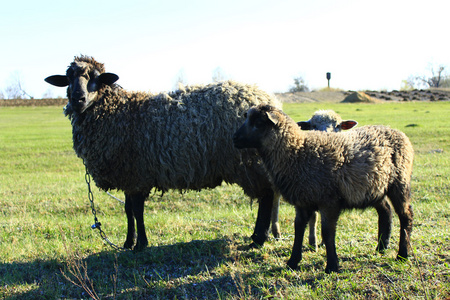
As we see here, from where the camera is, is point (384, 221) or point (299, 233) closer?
point (299, 233)

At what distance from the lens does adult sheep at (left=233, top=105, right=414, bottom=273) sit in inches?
190

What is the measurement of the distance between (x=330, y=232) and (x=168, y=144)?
283 centimetres

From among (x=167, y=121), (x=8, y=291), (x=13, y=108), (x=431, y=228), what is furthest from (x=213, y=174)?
(x=13, y=108)

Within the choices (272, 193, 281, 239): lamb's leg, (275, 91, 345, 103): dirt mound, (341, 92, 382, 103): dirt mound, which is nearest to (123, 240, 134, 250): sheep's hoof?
(272, 193, 281, 239): lamb's leg

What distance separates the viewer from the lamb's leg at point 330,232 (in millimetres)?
4785

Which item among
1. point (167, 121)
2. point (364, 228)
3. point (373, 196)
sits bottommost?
point (364, 228)

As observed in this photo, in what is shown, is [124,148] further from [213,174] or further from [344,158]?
[344,158]

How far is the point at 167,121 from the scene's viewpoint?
6.26 m

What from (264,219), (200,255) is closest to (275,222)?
(264,219)

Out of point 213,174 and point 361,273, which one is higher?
point 213,174

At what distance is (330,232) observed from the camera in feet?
15.8

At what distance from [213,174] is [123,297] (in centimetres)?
242

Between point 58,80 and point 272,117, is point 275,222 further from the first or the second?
point 58,80

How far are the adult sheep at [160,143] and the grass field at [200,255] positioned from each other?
68 cm
